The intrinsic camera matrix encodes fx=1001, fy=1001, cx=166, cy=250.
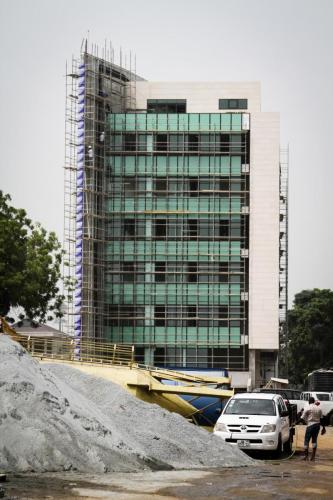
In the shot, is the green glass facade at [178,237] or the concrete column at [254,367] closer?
the concrete column at [254,367]

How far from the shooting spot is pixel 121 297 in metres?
96.8

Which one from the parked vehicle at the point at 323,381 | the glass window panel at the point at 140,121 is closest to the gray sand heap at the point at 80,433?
the parked vehicle at the point at 323,381

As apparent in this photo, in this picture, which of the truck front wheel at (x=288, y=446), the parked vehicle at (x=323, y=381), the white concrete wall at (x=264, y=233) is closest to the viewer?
the truck front wheel at (x=288, y=446)

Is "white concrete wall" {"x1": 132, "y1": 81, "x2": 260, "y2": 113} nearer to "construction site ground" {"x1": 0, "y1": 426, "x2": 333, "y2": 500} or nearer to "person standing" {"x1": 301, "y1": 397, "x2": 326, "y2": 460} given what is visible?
"person standing" {"x1": 301, "y1": 397, "x2": 326, "y2": 460}

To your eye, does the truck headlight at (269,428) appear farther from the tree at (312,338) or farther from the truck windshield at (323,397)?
the tree at (312,338)

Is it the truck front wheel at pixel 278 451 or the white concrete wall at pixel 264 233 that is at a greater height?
the white concrete wall at pixel 264 233

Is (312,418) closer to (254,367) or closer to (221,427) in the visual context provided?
(221,427)

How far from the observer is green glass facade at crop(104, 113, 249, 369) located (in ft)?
313

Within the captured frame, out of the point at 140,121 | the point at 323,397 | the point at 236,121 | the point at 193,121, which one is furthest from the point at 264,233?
the point at 323,397

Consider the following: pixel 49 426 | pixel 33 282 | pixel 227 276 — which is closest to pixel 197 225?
pixel 227 276

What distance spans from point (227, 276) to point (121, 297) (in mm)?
10433

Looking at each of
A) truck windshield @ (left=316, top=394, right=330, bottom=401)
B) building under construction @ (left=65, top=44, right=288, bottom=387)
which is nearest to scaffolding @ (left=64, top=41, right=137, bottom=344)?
building under construction @ (left=65, top=44, right=288, bottom=387)

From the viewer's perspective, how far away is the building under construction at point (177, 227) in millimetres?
94938

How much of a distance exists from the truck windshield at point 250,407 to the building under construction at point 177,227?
64641 millimetres
